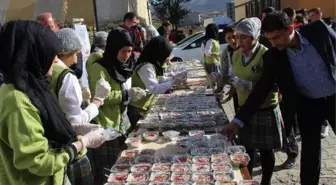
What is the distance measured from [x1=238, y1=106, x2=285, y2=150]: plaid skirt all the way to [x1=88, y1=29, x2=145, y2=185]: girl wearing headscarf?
119cm

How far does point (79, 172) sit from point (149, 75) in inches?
69.1

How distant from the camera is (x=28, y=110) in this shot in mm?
1687

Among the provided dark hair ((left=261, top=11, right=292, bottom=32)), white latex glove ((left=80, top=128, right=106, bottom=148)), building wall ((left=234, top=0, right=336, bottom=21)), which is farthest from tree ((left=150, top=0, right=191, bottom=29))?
white latex glove ((left=80, top=128, right=106, bottom=148))

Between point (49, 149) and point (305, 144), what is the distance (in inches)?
81.3

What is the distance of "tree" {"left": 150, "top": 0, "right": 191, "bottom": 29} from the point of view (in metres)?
28.6

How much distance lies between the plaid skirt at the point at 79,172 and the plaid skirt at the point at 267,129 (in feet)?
5.04

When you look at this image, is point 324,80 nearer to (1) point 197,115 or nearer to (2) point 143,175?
(1) point 197,115

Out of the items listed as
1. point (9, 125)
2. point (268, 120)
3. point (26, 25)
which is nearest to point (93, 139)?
point (9, 125)

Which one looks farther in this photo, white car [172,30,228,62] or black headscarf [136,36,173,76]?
white car [172,30,228,62]

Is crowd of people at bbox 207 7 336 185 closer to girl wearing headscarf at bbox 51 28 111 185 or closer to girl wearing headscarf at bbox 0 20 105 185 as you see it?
girl wearing headscarf at bbox 51 28 111 185

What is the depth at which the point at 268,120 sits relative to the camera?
3.29 metres

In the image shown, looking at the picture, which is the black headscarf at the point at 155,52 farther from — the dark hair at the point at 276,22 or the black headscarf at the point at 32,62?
the black headscarf at the point at 32,62

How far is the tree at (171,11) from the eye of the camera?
28641 millimetres

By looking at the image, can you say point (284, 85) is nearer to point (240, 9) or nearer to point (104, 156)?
point (104, 156)
